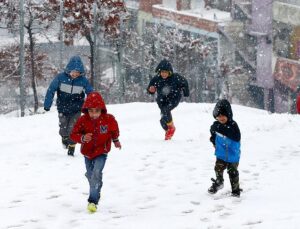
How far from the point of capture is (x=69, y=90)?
10.2 m

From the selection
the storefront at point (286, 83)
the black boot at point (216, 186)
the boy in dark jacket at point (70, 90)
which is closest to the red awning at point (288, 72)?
the storefront at point (286, 83)

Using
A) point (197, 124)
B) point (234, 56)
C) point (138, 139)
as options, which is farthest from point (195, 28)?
point (138, 139)

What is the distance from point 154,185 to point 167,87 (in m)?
3.53

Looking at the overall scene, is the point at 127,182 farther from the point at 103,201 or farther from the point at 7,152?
the point at 7,152

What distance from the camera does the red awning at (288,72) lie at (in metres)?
43.4

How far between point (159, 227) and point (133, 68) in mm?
42657

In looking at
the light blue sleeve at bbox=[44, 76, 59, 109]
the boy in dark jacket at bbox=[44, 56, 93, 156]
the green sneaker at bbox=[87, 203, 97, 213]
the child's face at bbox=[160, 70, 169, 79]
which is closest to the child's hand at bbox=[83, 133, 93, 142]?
the green sneaker at bbox=[87, 203, 97, 213]

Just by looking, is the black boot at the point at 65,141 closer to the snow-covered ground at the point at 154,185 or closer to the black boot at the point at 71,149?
the snow-covered ground at the point at 154,185

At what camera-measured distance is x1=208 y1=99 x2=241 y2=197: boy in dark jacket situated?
24.3ft

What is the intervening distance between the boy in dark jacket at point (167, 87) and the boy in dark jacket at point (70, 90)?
69.7 inches

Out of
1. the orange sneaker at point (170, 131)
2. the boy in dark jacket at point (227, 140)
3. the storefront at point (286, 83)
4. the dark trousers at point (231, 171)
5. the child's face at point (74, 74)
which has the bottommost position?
the storefront at point (286, 83)

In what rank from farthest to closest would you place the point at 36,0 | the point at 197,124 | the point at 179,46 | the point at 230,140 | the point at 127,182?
1. the point at 179,46
2. the point at 36,0
3. the point at 197,124
4. the point at 127,182
5. the point at 230,140

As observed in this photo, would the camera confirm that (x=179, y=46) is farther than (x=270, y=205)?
Yes

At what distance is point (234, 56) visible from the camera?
47312 mm
